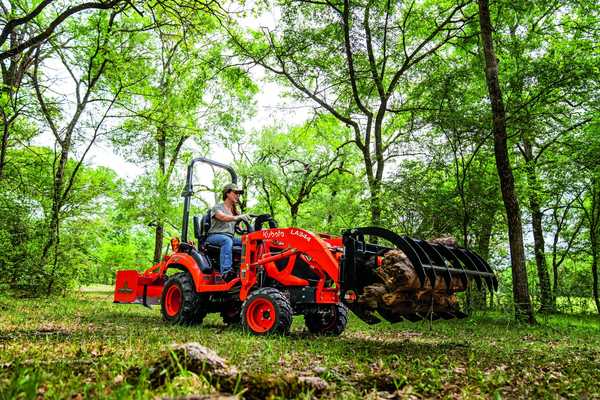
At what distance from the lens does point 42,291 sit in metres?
15.5

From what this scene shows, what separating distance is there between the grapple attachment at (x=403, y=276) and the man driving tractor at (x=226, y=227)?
2441 mm

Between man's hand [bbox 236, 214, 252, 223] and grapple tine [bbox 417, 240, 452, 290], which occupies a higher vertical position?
man's hand [bbox 236, 214, 252, 223]

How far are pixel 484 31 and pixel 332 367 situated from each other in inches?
393

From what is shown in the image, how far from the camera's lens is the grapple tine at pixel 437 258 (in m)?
6.04

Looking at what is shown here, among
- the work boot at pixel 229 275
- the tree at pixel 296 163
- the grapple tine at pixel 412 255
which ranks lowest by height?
the work boot at pixel 229 275

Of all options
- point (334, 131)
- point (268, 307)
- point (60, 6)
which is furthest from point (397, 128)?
point (268, 307)

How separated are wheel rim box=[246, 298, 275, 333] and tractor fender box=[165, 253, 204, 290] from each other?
5.34 feet

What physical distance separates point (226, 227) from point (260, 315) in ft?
6.21

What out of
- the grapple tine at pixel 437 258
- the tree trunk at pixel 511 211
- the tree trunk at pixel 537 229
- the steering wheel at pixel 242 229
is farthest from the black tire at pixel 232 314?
the tree trunk at pixel 537 229

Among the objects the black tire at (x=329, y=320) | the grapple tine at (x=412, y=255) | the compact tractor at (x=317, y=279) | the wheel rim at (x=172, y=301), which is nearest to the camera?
the grapple tine at (x=412, y=255)

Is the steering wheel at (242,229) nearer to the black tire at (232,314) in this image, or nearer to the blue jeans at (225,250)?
the blue jeans at (225,250)

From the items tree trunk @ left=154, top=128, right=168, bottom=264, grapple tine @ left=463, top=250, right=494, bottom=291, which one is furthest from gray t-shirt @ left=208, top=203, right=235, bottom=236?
tree trunk @ left=154, top=128, right=168, bottom=264

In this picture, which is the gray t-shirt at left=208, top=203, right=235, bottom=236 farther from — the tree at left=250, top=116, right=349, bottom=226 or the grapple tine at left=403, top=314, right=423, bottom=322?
the tree at left=250, top=116, right=349, bottom=226

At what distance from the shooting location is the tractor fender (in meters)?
8.35
